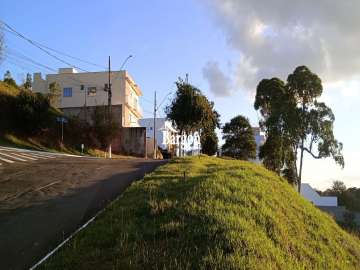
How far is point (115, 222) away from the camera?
10477 millimetres

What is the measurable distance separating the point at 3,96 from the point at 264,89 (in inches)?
1010

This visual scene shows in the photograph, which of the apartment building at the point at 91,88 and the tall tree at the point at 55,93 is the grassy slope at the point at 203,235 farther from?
the apartment building at the point at 91,88

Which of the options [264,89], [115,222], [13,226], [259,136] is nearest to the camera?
[115,222]

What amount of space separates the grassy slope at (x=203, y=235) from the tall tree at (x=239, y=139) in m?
45.1

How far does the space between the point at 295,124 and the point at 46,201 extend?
39295mm

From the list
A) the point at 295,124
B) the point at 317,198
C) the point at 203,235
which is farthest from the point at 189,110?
the point at 317,198

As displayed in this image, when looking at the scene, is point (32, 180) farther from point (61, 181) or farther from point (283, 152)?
point (283, 152)

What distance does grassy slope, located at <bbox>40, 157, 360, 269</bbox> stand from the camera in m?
8.10

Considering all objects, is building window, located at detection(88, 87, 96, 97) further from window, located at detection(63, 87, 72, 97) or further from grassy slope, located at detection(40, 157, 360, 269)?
grassy slope, located at detection(40, 157, 360, 269)

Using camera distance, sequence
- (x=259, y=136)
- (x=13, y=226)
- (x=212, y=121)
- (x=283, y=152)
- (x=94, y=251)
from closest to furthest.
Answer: (x=94, y=251), (x=13, y=226), (x=212, y=121), (x=283, y=152), (x=259, y=136)

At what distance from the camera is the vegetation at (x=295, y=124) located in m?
49.4

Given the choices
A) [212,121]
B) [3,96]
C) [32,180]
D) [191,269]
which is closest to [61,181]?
[32,180]

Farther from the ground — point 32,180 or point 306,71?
point 306,71

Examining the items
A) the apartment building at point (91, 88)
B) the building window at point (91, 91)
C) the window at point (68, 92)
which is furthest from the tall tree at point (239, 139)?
the window at point (68, 92)
